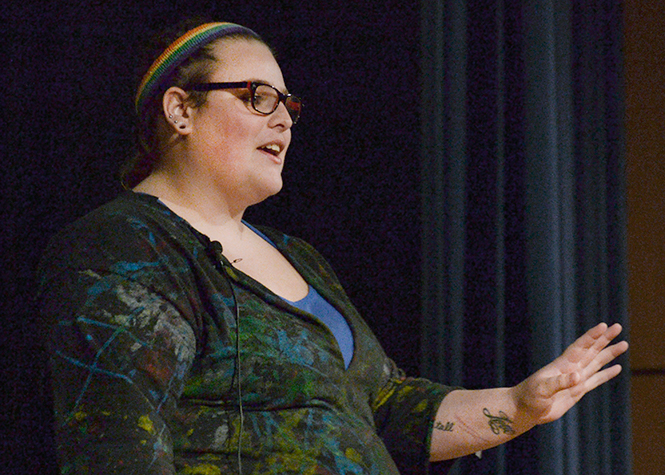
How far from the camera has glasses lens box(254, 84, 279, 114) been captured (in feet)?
4.31

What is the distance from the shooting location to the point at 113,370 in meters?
0.95

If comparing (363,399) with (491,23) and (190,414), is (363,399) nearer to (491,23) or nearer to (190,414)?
(190,414)

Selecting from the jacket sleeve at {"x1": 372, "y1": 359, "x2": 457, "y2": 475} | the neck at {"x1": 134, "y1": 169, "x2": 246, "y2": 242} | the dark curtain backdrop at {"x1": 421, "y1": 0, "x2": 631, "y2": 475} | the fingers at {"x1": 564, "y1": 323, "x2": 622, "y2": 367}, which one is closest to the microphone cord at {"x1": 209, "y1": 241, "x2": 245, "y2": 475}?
the neck at {"x1": 134, "y1": 169, "x2": 246, "y2": 242}

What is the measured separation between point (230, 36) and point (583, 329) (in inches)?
40.0

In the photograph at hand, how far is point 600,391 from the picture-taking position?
1.71 meters

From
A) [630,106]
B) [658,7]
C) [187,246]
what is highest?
[658,7]

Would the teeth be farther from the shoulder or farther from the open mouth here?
the shoulder

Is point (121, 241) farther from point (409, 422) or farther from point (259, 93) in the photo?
point (409, 422)

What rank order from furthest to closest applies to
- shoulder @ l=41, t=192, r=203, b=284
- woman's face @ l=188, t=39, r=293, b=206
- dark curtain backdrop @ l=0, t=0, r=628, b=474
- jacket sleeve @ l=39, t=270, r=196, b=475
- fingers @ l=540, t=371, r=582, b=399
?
dark curtain backdrop @ l=0, t=0, r=628, b=474 → woman's face @ l=188, t=39, r=293, b=206 → fingers @ l=540, t=371, r=582, b=399 → shoulder @ l=41, t=192, r=203, b=284 → jacket sleeve @ l=39, t=270, r=196, b=475

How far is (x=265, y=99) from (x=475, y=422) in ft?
2.22

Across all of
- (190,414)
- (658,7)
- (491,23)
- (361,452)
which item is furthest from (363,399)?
(658,7)

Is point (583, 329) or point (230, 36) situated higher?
point (230, 36)

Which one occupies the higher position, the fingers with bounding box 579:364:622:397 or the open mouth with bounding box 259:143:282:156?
the open mouth with bounding box 259:143:282:156

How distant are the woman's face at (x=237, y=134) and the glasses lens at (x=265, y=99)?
0.04 ft
